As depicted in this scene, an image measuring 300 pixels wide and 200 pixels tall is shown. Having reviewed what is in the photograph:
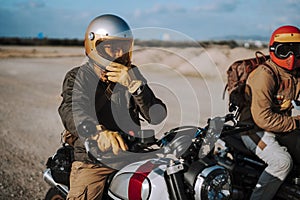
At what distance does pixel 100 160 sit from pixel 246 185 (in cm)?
200

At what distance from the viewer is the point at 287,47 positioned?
158 inches

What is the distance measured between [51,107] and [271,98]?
7997mm

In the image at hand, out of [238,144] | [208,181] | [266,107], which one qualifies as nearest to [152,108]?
[208,181]

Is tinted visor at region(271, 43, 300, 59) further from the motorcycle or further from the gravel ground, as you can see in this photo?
the gravel ground

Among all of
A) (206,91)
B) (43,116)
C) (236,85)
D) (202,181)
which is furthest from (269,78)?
(43,116)

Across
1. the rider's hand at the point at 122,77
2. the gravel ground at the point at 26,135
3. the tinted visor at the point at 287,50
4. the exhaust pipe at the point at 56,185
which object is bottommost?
the gravel ground at the point at 26,135

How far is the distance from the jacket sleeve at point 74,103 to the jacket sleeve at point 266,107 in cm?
167

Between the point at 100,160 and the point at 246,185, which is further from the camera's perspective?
the point at 246,185

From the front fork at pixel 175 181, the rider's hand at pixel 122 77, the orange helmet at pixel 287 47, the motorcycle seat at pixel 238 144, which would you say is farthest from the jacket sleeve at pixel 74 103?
the orange helmet at pixel 287 47

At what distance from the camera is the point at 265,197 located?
390 centimetres

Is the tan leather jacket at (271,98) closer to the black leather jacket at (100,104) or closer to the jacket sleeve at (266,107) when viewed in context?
the jacket sleeve at (266,107)

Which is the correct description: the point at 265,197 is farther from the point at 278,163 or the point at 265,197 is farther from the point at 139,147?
the point at 139,147

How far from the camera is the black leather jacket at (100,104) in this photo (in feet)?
10.3

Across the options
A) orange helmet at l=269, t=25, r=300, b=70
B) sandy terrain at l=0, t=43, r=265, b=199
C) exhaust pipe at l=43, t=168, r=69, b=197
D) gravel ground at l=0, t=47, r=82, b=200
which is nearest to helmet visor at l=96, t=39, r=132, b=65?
sandy terrain at l=0, t=43, r=265, b=199
